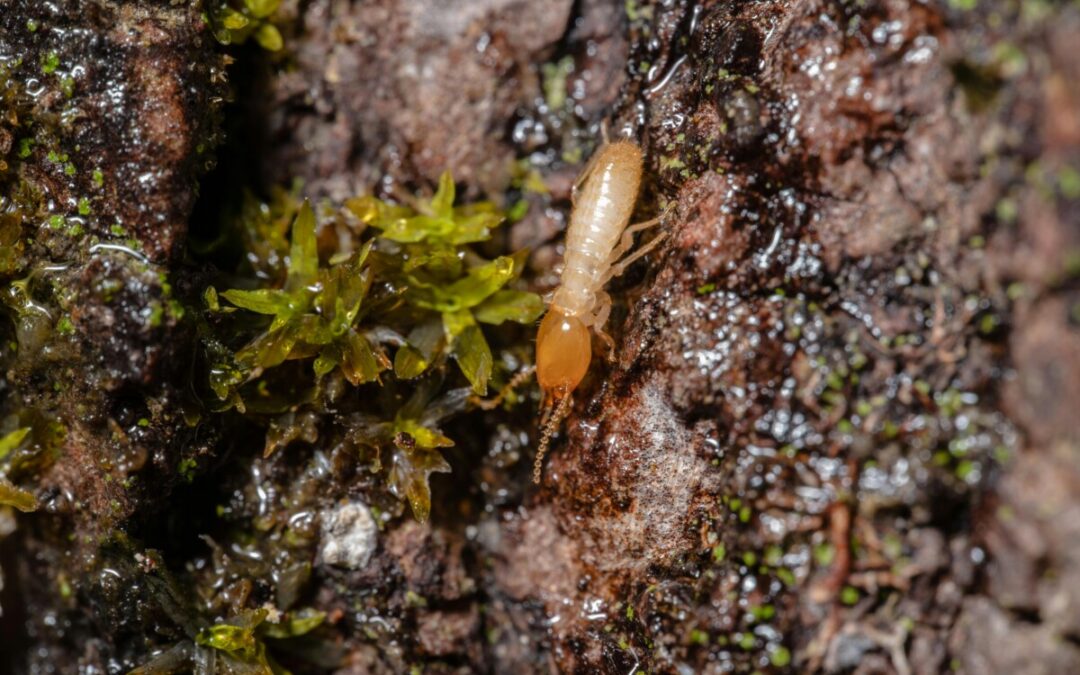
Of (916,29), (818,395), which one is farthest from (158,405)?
(916,29)

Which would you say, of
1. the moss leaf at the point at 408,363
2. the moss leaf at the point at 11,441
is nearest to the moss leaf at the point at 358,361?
the moss leaf at the point at 408,363

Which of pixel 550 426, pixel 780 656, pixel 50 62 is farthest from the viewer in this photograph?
pixel 550 426

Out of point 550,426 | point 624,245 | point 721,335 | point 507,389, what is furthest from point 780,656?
point 624,245

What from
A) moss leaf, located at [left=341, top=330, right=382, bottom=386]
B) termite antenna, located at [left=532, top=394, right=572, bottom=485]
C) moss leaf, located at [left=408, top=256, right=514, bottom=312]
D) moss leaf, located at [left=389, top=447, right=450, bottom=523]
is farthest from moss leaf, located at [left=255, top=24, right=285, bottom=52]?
termite antenna, located at [left=532, top=394, right=572, bottom=485]

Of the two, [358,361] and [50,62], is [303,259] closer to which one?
[358,361]

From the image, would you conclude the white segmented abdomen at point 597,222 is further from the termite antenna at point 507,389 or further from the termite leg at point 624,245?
the termite antenna at point 507,389

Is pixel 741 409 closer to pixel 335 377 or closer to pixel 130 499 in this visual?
pixel 335 377

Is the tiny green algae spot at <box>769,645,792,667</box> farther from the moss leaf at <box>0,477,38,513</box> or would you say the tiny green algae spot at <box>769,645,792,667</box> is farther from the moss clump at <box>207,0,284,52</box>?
the moss clump at <box>207,0,284,52</box>
